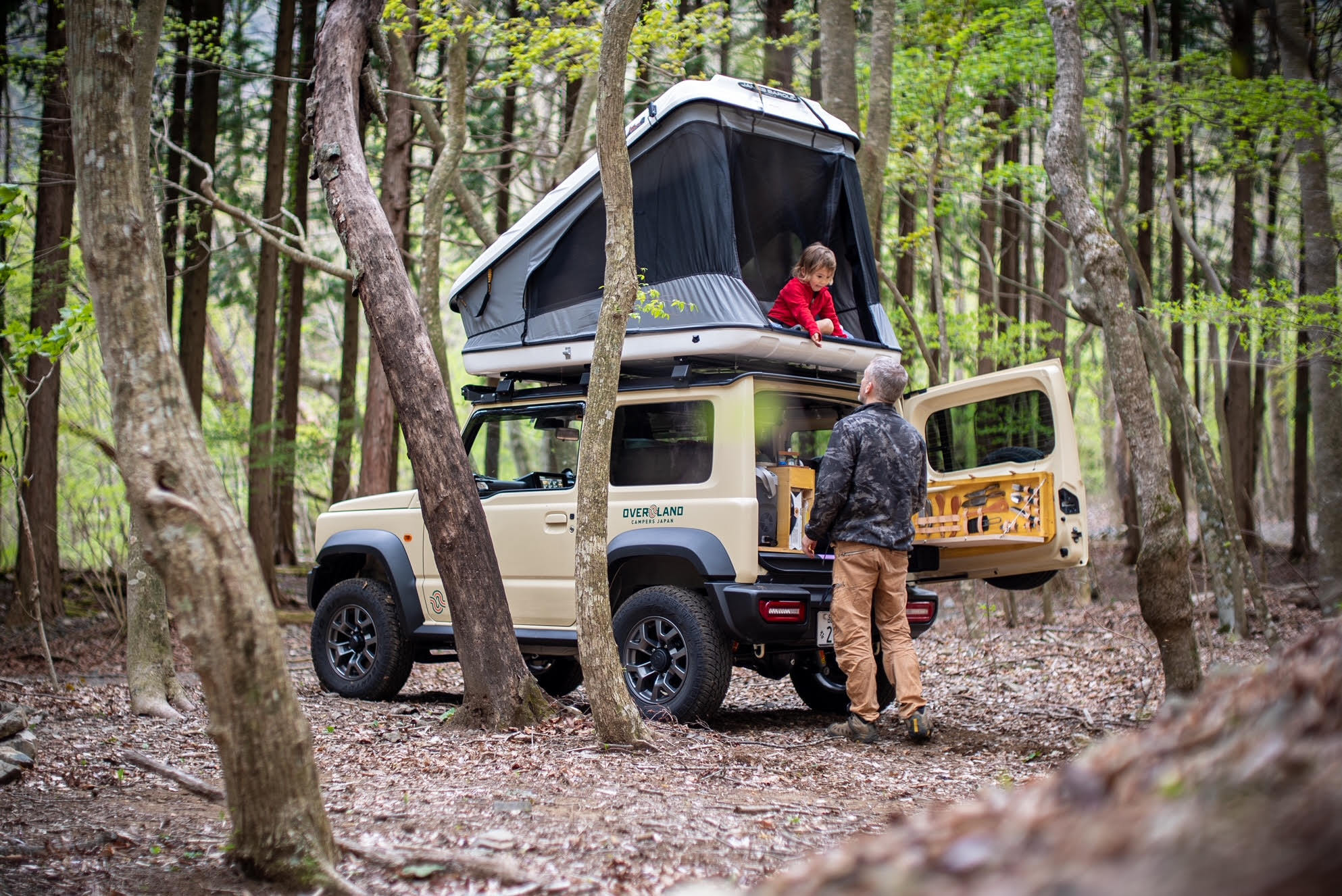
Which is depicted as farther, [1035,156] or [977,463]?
[1035,156]

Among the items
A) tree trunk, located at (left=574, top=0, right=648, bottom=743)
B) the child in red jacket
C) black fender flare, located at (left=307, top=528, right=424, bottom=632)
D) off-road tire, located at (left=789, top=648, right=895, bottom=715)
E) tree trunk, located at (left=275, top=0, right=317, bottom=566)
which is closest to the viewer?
tree trunk, located at (left=574, top=0, right=648, bottom=743)

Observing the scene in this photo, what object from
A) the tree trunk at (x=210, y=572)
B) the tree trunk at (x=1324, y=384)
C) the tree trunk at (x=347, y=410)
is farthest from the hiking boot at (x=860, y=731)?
the tree trunk at (x=347, y=410)

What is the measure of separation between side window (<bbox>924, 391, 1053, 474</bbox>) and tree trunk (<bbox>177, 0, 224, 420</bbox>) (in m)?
10.4

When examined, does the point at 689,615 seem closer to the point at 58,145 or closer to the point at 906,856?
the point at 906,856

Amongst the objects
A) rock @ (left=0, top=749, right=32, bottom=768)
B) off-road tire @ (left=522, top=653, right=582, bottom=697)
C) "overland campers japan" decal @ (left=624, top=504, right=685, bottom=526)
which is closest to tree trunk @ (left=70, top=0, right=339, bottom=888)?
rock @ (left=0, top=749, right=32, bottom=768)

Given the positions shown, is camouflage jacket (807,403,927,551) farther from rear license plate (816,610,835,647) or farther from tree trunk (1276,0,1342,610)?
tree trunk (1276,0,1342,610)

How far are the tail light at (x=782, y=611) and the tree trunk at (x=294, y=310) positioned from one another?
38.9ft

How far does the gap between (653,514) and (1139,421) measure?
10.2 ft

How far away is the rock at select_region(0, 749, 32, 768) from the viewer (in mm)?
5288

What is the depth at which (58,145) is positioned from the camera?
13.5 meters

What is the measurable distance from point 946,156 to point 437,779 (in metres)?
11.8

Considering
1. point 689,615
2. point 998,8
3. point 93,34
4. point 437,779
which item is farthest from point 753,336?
point 998,8

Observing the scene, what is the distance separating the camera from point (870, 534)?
648 centimetres

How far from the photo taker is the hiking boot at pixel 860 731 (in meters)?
6.56
